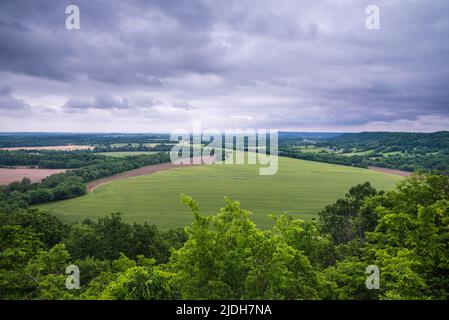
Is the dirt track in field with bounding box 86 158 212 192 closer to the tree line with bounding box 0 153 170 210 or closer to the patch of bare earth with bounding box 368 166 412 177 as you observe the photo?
the tree line with bounding box 0 153 170 210

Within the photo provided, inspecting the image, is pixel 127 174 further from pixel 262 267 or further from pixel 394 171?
pixel 262 267

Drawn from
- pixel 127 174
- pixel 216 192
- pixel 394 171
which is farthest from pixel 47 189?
pixel 394 171

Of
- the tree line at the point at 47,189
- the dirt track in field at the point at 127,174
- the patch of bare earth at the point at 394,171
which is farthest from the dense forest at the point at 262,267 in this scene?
the patch of bare earth at the point at 394,171

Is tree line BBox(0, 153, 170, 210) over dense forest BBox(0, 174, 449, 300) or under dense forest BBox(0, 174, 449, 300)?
under

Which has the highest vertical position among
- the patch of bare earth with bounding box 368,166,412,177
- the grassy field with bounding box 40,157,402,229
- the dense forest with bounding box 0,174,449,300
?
the dense forest with bounding box 0,174,449,300

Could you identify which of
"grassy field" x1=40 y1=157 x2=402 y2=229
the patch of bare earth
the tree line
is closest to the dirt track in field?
the tree line

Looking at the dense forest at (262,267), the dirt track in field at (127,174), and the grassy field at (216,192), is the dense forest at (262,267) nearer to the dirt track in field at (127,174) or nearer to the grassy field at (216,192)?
the grassy field at (216,192)

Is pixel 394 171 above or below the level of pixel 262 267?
below

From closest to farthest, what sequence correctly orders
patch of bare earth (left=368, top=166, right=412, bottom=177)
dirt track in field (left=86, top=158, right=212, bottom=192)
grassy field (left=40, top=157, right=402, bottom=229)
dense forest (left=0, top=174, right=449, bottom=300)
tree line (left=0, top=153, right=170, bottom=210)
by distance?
dense forest (left=0, top=174, right=449, bottom=300) < grassy field (left=40, top=157, right=402, bottom=229) < tree line (left=0, top=153, right=170, bottom=210) < dirt track in field (left=86, top=158, right=212, bottom=192) < patch of bare earth (left=368, top=166, right=412, bottom=177)

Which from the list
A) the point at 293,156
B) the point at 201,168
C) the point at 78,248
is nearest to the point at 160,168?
the point at 201,168
